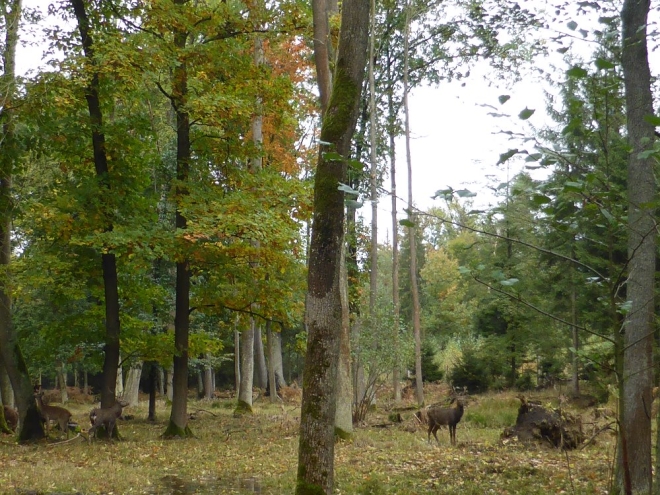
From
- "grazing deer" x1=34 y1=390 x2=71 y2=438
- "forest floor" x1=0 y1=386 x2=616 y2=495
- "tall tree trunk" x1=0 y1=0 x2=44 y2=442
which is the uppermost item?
"tall tree trunk" x1=0 y1=0 x2=44 y2=442

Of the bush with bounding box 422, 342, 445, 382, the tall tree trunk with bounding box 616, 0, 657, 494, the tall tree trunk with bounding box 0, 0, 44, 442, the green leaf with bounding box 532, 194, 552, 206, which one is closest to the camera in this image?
the green leaf with bounding box 532, 194, 552, 206

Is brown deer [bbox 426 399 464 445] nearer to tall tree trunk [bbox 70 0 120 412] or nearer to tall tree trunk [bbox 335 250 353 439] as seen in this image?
tall tree trunk [bbox 335 250 353 439]

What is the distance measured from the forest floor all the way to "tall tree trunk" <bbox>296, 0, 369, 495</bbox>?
230cm

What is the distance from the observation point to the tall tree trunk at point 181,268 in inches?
605

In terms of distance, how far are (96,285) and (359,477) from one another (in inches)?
382

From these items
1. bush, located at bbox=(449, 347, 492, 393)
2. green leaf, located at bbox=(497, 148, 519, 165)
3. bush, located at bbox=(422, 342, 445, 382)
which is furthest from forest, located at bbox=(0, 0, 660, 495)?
bush, located at bbox=(422, 342, 445, 382)

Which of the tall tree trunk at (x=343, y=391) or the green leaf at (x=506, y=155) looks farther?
the tall tree trunk at (x=343, y=391)

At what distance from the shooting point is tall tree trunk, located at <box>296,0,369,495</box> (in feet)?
21.3

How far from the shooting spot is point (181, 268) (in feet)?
52.2

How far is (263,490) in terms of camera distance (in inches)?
356

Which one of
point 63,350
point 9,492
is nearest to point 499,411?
point 9,492

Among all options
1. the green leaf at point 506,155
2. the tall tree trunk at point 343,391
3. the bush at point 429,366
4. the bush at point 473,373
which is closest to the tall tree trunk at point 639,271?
the green leaf at point 506,155

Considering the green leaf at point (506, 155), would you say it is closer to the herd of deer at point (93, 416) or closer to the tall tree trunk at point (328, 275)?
the tall tree trunk at point (328, 275)

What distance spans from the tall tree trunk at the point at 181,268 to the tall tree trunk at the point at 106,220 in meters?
1.46
